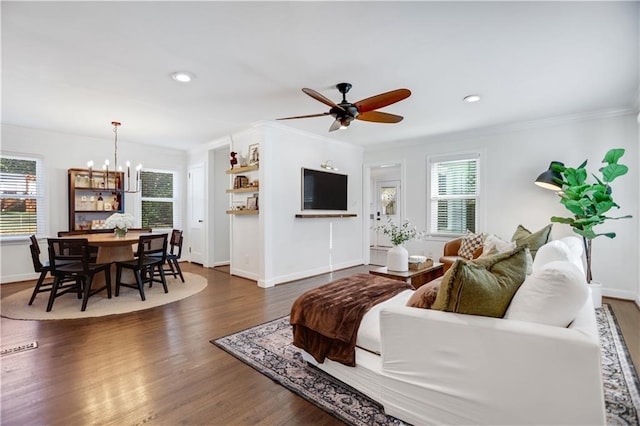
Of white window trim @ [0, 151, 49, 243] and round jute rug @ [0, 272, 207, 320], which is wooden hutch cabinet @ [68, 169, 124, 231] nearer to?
white window trim @ [0, 151, 49, 243]

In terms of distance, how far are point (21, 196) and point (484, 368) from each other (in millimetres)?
6712

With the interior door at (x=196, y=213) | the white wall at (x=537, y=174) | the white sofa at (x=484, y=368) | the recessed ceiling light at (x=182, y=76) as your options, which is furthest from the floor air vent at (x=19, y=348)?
the white wall at (x=537, y=174)

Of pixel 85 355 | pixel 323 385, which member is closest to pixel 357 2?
pixel 323 385

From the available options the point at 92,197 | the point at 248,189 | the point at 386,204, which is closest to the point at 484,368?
the point at 248,189

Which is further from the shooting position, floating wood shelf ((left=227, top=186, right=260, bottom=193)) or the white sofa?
floating wood shelf ((left=227, top=186, right=260, bottom=193))

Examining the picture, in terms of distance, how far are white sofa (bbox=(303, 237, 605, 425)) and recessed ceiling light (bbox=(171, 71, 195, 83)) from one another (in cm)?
280

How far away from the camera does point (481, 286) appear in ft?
4.89

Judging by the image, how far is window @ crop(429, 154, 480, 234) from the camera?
5230mm

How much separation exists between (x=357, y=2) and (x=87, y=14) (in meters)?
1.81

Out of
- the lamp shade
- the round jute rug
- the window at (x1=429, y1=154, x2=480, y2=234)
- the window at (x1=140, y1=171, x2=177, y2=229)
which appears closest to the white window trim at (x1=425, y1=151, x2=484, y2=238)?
the window at (x1=429, y1=154, x2=480, y2=234)

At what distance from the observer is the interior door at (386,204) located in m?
9.12

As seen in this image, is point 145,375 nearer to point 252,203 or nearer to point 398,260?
point 398,260

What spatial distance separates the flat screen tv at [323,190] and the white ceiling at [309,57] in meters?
1.43

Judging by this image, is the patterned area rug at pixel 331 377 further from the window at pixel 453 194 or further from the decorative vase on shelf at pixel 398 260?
the window at pixel 453 194
